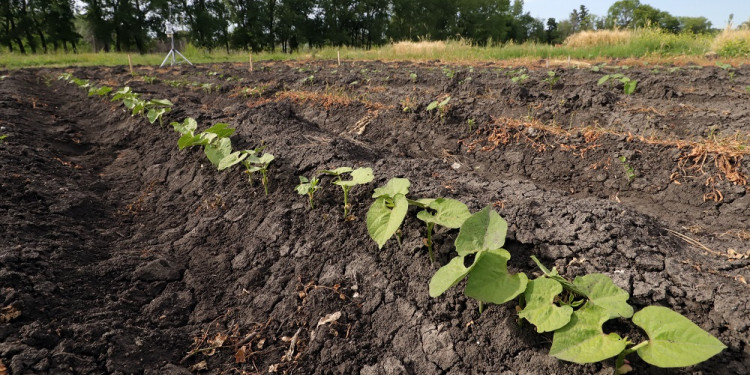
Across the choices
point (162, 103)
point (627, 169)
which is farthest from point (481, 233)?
point (162, 103)

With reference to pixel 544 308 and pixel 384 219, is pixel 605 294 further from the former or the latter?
pixel 384 219

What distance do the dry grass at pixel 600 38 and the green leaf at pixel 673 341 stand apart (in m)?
19.4

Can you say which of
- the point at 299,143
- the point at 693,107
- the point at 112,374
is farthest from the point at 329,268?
the point at 693,107

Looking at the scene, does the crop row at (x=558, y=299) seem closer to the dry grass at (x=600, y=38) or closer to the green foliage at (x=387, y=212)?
the green foliage at (x=387, y=212)

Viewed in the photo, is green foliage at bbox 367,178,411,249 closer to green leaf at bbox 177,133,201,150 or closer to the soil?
the soil

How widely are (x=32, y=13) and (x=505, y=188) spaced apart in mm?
47656

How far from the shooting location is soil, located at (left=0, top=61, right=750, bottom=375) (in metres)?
1.82

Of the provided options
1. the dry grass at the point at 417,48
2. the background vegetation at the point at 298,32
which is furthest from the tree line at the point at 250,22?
the dry grass at the point at 417,48

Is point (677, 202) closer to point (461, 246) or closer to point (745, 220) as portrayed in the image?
point (745, 220)

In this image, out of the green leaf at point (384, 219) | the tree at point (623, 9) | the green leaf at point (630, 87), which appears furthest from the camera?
the tree at point (623, 9)

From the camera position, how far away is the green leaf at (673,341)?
132 cm

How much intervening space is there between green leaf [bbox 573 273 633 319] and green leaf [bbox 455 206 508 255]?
1.19 feet

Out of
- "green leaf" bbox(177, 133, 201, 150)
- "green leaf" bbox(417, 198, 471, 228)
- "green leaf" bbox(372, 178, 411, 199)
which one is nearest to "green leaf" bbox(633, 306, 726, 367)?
"green leaf" bbox(417, 198, 471, 228)

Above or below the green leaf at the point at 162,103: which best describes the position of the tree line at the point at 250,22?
above
